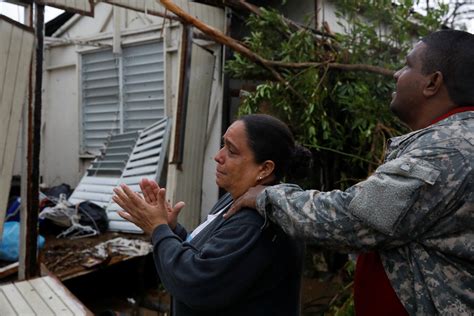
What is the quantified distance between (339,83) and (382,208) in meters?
3.59

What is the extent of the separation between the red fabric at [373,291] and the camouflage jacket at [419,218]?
0.03 m

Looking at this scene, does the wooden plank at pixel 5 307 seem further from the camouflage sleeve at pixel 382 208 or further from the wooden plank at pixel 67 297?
the camouflage sleeve at pixel 382 208

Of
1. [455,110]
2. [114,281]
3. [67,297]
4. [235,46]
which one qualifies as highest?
[235,46]

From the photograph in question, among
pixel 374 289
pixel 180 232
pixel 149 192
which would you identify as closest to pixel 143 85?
pixel 180 232

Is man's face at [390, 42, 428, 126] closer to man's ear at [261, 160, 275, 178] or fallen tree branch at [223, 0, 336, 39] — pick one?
man's ear at [261, 160, 275, 178]

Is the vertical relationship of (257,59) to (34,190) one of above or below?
above

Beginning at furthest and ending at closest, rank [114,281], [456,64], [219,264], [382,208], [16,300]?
[114,281] < [16,300] < [219,264] < [456,64] < [382,208]

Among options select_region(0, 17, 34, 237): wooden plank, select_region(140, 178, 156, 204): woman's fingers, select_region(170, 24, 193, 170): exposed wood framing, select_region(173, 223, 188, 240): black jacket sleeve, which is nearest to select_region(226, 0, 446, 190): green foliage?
select_region(170, 24, 193, 170): exposed wood framing

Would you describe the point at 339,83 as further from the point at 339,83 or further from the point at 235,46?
the point at 235,46

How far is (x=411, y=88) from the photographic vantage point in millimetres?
1377

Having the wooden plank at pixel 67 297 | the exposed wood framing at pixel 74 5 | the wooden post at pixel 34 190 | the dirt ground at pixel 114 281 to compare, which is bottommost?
the dirt ground at pixel 114 281

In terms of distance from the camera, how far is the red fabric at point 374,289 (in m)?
1.30

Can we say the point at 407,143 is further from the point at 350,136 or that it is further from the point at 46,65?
the point at 46,65

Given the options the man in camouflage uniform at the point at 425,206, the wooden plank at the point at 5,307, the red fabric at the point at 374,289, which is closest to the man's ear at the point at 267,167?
the man in camouflage uniform at the point at 425,206
